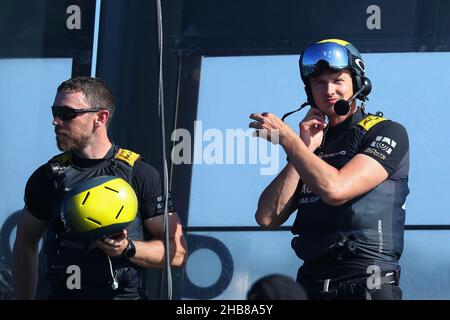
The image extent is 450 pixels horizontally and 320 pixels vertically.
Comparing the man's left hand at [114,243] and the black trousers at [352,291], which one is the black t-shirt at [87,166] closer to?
the man's left hand at [114,243]

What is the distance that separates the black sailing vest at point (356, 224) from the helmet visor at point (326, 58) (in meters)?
0.32

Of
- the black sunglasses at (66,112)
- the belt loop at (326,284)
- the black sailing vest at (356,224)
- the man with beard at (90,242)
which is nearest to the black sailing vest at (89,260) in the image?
the man with beard at (90,242)

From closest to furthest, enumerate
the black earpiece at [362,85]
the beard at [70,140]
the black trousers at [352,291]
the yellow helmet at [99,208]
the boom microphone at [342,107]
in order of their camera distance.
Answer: the black trousers at [352,291] → the yellow helmet at [99,208] → the boom microphone at [342,107] → the black earpiece at [362,85] → the beard at [70,140]

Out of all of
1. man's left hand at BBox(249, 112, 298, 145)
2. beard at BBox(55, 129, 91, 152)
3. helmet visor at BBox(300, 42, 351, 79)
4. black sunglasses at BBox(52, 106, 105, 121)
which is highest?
helmet visor at BBox(300, 42, 351, 79)

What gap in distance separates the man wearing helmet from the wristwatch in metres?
0.54

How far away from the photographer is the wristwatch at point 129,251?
14.4 feet

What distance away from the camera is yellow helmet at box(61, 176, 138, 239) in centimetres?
425

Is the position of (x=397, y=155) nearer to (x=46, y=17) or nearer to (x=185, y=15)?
(x=185, y=15)

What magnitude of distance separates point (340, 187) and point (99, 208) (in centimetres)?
94

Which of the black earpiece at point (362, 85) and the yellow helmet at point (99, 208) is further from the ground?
the black earpiece at point (362, 85)

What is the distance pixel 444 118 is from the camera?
5461mm

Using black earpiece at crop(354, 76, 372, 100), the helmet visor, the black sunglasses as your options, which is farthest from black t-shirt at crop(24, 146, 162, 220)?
black earpiece at crop(354, 76, 372, 100)

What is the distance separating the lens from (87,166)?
15.2 ft

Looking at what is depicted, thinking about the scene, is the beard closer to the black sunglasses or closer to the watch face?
the black sunglasses
